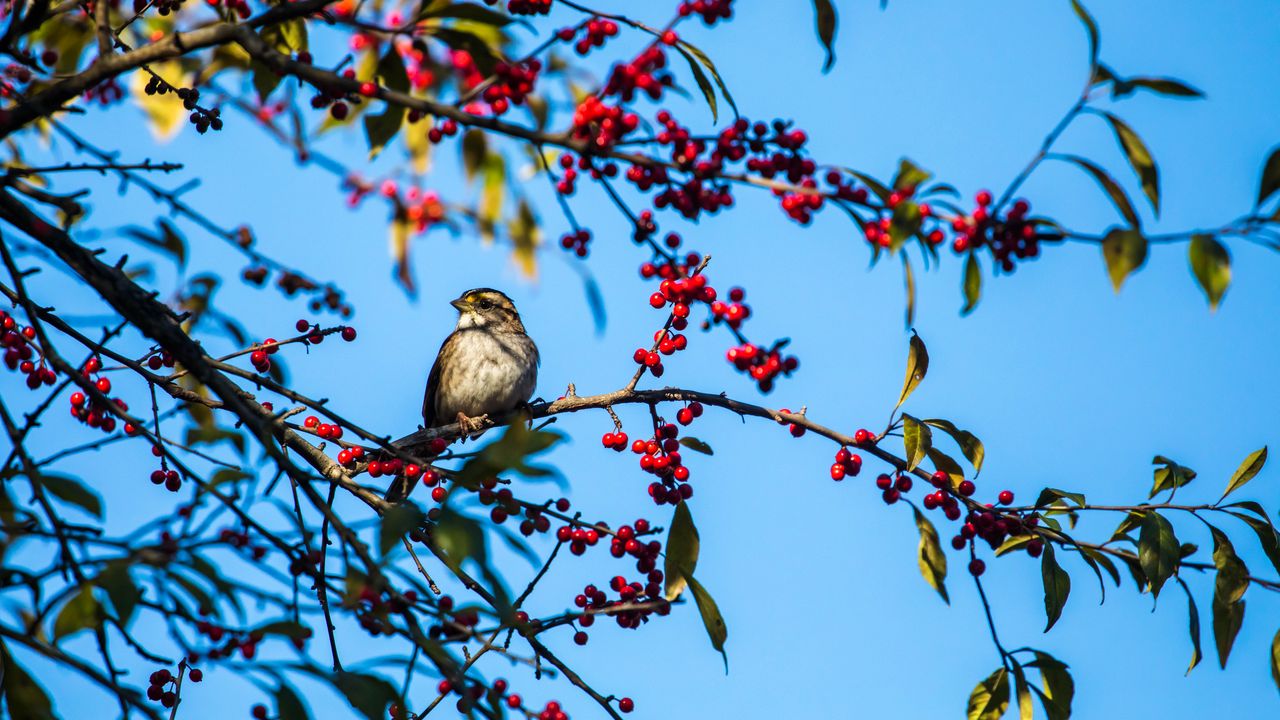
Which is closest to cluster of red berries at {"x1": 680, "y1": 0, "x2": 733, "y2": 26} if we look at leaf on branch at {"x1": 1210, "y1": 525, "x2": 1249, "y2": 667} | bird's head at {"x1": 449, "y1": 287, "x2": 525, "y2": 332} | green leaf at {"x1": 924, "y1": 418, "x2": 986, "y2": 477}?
green leaf at {"x1": 924, "y1": 418, "x2": 986, "y2": 477}

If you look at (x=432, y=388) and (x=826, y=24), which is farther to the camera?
(x=432, y=388)

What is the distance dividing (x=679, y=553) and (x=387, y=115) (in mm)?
1574

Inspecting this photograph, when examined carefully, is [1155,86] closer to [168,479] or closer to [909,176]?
[909,176]

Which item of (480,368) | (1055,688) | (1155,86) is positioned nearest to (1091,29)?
(1155,86)

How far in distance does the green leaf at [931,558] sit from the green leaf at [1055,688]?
1.20 ft

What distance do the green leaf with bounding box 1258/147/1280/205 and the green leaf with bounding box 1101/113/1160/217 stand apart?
0.23m

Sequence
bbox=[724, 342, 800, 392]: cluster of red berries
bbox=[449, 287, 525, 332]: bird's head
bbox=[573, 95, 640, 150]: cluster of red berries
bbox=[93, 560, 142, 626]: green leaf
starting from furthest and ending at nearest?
1. bbox=[449, 287, 525, 332]: bird's head
2. bbox=[724, 342, 800, 392]: cluster of red berries
3. bbox=[573, 95, 640, 150]: cluster of red berries
4. bbox=[93, 560, 142, 626]: green leaf

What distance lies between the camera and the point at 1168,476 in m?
4.05

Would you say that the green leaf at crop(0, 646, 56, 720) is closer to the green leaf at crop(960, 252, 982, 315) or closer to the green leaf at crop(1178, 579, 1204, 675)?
the green leaf at crop(960, 252, 982, 315)

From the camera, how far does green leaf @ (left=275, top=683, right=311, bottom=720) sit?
2559mm

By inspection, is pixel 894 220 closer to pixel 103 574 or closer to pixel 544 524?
pixel 544 524

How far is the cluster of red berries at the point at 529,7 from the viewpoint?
331cm

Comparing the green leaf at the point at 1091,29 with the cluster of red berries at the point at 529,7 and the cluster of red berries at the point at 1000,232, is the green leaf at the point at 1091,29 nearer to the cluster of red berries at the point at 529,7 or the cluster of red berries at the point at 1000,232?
the cluster of red berries at the point at 1000,232

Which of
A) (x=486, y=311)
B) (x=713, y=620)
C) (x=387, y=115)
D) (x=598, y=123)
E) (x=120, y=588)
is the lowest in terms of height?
(x=120, y=588)
